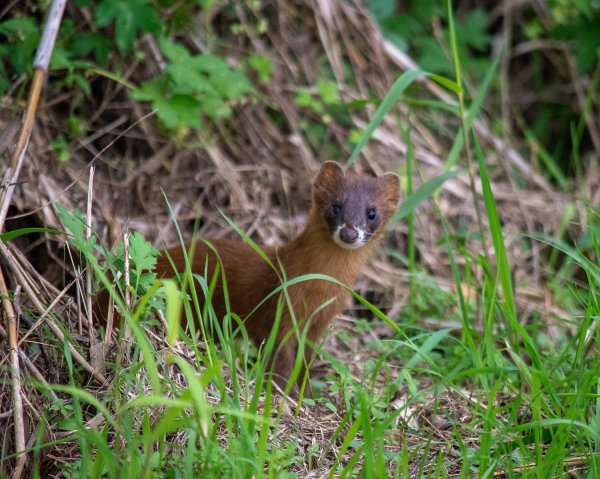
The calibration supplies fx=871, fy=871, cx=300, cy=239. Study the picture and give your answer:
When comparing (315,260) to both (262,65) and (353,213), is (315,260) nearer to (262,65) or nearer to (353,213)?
(353,213)

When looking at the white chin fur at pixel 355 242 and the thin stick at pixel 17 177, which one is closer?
the thin stick at pixel 17 177

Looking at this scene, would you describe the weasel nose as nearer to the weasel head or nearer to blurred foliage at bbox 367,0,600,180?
Answer: the weasel head

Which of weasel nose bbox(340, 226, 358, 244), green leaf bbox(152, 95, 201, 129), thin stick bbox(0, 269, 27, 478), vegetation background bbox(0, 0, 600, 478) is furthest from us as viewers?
green leaf bbox(152, 95, 201, 129)

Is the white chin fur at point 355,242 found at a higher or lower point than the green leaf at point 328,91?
lower

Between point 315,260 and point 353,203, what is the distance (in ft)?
1.23

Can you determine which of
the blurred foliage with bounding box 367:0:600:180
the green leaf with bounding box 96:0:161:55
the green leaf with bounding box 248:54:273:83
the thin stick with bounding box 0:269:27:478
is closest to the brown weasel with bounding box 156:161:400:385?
the thin stick with bounding box 0:269:27:478

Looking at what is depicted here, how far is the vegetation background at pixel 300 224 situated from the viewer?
3.34 m

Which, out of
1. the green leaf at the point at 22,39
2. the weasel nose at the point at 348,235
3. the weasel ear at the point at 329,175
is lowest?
the weasel nose at the point at 348,235

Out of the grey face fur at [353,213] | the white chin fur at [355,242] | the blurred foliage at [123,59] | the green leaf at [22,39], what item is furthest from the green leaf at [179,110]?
the white chin fur at [355,242]

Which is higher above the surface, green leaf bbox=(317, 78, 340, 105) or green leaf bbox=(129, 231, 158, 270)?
green leaf bbox=(317, 78, 340, 105)

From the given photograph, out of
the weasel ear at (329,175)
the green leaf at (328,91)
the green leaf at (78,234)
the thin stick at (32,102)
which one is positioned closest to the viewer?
the green leaf at (78,234)

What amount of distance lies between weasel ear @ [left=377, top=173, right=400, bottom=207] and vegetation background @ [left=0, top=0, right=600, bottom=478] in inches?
6.7

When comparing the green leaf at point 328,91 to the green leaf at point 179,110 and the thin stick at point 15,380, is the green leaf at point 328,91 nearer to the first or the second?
the green leaf at point 179,110

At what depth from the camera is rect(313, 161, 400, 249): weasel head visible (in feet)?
14.9
